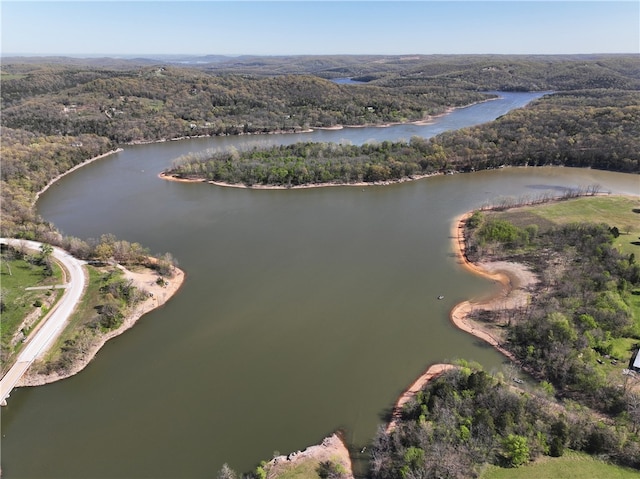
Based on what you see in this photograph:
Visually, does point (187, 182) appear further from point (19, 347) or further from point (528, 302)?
point (528, 302)

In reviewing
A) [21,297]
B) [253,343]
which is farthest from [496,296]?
[21,297]

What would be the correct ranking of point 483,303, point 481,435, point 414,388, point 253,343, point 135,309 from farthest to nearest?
point 483,303
point 135,309
point 253,343
point 414,388
point 481,435

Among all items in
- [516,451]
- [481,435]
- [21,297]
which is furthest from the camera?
[21,297]

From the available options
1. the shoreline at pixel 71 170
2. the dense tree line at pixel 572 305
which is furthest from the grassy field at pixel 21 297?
the dense tree line at pixel 572 305

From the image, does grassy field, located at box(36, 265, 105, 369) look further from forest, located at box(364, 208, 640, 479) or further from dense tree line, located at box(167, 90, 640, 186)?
dense tree line, located at box(167, 90, 640, 186)

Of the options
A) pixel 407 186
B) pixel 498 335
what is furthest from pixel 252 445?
pixel 407 186

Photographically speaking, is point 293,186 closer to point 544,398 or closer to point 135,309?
point 135,309

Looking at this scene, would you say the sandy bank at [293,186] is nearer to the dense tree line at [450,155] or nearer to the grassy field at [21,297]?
the dense tree line at [450,155]

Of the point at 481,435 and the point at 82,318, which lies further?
the point at 82,318
